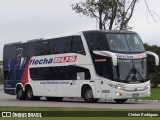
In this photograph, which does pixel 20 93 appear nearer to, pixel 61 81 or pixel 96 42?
pixel 61 81

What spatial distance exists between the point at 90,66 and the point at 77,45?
170cm

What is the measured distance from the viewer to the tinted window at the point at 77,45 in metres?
30.9

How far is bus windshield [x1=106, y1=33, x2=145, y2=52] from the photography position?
29.6 m

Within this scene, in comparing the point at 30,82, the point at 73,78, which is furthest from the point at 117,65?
the point at 30,82

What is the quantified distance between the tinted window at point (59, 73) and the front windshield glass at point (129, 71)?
2.06 m

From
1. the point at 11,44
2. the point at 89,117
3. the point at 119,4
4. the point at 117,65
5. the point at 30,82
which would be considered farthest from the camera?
the point at 119,4

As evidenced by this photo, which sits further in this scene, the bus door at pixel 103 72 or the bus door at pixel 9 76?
the bus door at pixel 9 76

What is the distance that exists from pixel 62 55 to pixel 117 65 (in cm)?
465

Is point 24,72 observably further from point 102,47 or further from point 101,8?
point 101,8

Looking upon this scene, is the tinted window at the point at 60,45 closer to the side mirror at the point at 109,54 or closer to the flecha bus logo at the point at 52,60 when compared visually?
the flecha bus logo at the point at 52,60

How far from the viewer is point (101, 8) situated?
47781 mm

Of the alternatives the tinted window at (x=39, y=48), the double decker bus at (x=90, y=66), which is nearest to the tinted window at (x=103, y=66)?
the double decker bus at (x=90, y=66)

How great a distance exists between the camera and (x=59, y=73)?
3319 centimetres

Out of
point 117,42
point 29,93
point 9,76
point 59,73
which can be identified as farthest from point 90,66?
point 9,76
